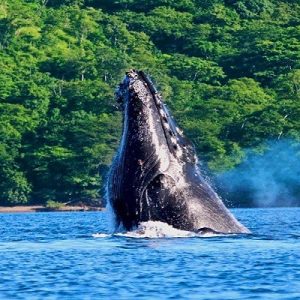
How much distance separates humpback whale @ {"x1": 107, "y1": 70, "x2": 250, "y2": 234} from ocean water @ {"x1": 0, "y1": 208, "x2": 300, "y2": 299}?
0.95 feet

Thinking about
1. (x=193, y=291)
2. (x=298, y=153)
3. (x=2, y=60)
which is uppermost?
(x=2, y=60)

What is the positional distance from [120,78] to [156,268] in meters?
89.1

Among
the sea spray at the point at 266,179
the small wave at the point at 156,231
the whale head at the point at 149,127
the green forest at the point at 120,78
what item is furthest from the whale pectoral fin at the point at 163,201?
the sea spray at the point at 266,179

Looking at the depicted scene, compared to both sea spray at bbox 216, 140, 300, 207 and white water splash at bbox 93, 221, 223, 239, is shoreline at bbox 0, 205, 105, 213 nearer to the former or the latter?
sea spray at bbox 216, 140, 300, 207

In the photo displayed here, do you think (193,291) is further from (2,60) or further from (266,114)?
(2,60)

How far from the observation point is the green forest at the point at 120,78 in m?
89.4

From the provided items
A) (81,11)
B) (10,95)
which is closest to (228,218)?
(10,95)

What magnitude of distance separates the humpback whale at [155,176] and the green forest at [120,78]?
5791 cm

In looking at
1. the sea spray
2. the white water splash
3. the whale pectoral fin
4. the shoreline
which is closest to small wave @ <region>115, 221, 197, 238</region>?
the white water splash

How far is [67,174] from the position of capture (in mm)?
88375

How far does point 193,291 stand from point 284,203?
226ft

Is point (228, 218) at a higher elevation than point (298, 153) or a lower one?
lower

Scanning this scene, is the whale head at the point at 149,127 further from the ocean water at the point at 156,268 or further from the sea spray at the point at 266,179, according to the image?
the sea spray at the point at 266,179

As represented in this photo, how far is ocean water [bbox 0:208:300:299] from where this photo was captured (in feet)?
60.8
